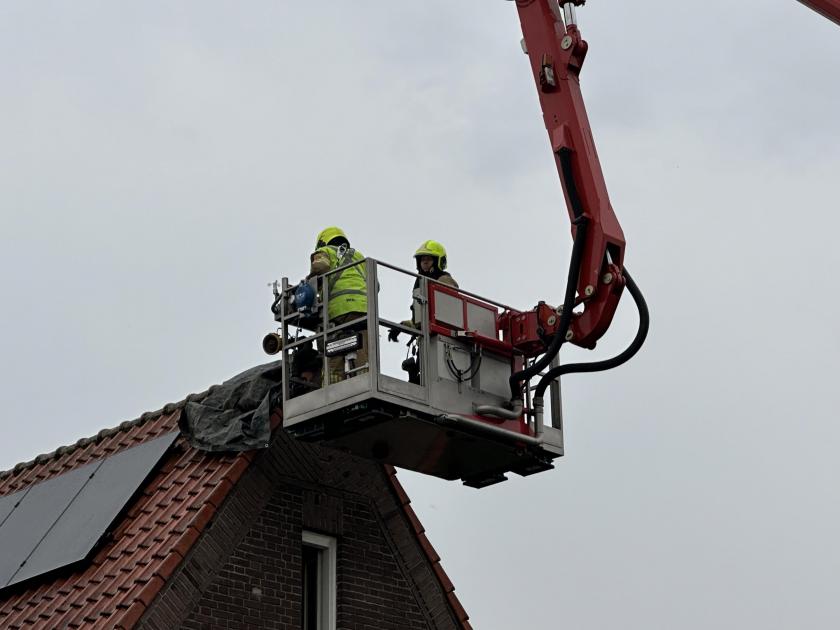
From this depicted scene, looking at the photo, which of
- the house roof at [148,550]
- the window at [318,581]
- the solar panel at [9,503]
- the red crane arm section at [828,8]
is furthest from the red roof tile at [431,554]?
the red crane arm section at [828,8]

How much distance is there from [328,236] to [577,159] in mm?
2790

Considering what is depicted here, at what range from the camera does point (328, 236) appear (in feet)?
61.6

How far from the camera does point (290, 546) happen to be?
752 inches

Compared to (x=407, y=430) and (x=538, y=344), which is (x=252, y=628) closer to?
(x=407, y=430)

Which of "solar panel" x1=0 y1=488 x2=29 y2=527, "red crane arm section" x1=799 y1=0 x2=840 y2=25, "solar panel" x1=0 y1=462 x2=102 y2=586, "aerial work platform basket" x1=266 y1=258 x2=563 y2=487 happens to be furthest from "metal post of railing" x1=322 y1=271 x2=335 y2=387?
"red crane arm section" x1=799 y1=0 x2=840 y2=25

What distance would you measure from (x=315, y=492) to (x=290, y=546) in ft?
2.63

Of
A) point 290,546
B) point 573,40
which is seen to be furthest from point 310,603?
point 573,40

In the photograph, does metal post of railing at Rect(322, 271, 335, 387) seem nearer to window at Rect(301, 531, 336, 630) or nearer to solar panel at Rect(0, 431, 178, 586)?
window at Rect(301, 531, 336, 630)

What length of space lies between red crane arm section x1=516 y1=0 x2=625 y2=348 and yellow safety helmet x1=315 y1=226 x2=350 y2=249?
2416 mm

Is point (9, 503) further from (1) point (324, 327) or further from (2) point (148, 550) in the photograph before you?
(1) point (324, 327)

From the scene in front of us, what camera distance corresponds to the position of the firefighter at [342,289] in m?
18.0

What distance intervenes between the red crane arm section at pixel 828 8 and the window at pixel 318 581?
792 centimetres

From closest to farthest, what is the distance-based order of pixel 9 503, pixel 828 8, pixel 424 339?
pixel 424 339, pixel 828 8, pixel 9 503

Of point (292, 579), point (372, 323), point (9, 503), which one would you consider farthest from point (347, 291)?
point (9, 503)
